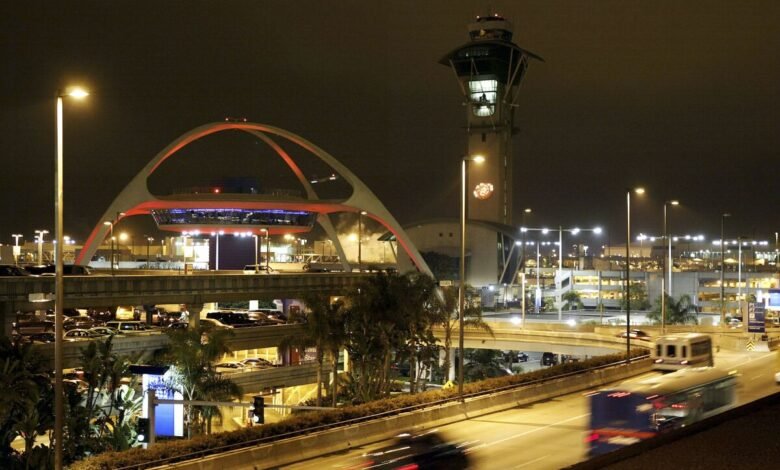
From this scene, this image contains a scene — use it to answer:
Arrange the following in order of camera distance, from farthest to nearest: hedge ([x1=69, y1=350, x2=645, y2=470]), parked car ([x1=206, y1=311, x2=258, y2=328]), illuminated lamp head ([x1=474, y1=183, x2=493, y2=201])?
illuminated lamp head ([x1=474, y1=183, x2=493, y2=201]) < parked car ([x1=206, y1=311, x2=258, y2=328]) < hedge ([x1=69, y1=350, x2=645, y2=470])

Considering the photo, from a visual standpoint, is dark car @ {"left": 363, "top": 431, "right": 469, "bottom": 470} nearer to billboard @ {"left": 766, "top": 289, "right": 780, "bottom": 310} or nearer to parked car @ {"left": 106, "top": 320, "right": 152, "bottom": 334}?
parked car @ {"left": 106, "top": 320, "right": 152, "bottom": 334}

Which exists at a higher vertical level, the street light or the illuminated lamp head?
the illuminated lamp head

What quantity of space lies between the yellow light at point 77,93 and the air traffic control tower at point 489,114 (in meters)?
151

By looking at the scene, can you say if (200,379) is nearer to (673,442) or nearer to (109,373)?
(109,373)

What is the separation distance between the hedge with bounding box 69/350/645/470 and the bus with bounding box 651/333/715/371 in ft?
22.4

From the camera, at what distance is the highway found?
28000 mm

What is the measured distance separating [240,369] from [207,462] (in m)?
34.7

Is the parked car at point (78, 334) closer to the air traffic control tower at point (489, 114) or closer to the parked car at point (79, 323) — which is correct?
the parked car at point (79, 323)

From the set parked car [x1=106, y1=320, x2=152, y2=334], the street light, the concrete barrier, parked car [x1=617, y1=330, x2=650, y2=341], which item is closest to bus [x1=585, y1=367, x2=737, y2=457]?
the concrete barrier

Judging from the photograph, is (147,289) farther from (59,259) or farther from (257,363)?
(59,259)

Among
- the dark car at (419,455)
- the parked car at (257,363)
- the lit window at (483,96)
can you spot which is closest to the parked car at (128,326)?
the parked car at (257,363)

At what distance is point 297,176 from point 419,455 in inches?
4193

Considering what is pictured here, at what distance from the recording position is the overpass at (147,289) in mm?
47844

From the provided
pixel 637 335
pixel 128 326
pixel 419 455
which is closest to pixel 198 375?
pixel 419 455
